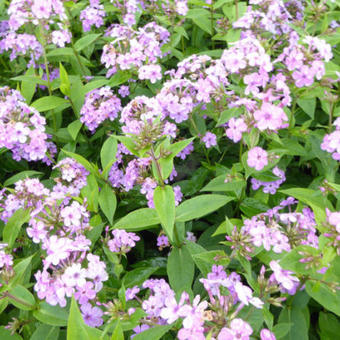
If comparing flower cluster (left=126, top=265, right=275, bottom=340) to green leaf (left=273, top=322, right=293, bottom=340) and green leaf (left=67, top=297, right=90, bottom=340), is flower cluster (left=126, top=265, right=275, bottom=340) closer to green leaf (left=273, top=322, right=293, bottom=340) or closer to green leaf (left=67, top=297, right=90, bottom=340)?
green leaf (left=273, top=322, right=293, bottom=340)

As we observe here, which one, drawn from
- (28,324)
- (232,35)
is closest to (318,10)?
(232,35)

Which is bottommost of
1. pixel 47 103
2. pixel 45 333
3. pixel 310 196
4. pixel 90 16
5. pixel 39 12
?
pixel 45 333

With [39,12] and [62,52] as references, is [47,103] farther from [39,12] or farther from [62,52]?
[39,12]

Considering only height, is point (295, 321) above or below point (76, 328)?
below

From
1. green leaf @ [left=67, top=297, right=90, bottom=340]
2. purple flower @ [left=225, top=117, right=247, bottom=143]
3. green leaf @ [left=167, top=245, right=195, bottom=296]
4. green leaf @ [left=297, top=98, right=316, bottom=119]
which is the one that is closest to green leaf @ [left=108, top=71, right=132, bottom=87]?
purple flower @ [left=225, top=117, right=247, bottom=143]

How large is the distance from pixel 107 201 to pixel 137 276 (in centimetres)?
65

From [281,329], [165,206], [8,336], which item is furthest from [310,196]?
[8,336]

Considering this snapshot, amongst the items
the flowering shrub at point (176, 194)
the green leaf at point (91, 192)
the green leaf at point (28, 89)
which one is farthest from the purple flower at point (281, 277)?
the green leaf at point (28, 89)

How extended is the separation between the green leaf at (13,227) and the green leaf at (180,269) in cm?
110

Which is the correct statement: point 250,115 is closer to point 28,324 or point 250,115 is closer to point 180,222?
point 180,222

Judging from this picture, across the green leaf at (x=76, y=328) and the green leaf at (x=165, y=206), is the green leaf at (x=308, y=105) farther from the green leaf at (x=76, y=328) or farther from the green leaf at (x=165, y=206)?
the green leaf at (x=76, y=328)

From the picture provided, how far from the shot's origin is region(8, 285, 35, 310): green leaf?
2328 mm

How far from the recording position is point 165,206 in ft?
8.11

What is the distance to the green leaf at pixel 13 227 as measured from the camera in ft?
9.17
